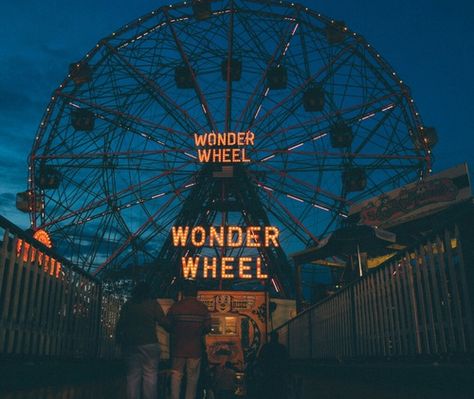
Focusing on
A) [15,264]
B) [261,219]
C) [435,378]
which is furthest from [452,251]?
[261,219]

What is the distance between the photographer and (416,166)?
938 inches

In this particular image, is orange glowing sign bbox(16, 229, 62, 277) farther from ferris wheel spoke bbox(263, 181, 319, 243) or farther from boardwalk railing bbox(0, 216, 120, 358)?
ferris wheel spoke bbox(263, 181, 319, 243)

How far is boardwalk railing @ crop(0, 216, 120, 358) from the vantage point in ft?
14.9

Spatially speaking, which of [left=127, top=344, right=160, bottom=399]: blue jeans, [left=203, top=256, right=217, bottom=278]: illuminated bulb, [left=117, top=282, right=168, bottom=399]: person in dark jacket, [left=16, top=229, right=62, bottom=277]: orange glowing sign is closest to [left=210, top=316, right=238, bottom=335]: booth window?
[left=203, top=256, right=217, bottom=278]: illuminated bulb

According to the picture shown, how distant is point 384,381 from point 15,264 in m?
3.63

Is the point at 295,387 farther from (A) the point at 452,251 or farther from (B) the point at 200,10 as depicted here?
(B) the point at 200,10


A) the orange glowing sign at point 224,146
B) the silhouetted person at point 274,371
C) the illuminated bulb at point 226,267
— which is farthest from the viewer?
the orange glowing sign at point 224,146

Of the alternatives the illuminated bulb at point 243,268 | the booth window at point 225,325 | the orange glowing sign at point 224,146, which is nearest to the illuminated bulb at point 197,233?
the illuminated bulb at point 243,268

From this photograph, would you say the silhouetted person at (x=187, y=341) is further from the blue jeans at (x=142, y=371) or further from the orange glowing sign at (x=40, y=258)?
the orange glowing sign at (x=40, y=258)

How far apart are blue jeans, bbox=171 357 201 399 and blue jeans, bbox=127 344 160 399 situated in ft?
2.60

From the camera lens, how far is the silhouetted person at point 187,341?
22.6 feet

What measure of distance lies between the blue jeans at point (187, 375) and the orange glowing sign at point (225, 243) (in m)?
15.1

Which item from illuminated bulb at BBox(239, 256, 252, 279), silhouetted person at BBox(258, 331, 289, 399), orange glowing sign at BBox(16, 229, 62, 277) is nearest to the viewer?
orange glowing sign at BBox(16, 229, 62, 277)

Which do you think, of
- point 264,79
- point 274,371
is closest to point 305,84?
point 264,79
